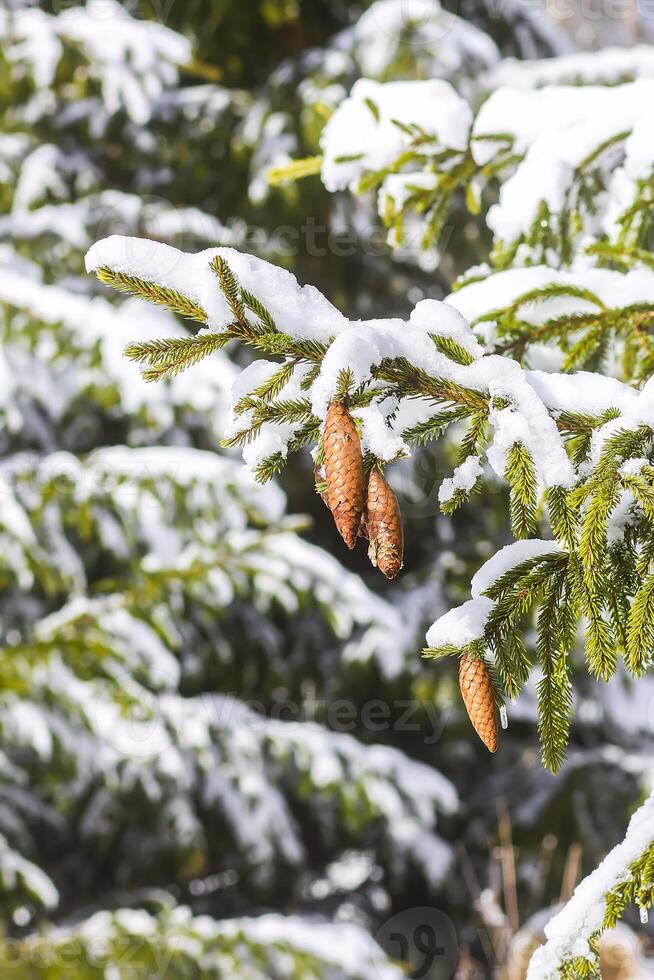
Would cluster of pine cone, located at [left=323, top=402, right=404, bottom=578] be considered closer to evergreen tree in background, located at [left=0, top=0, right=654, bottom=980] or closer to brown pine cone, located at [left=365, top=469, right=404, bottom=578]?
brown pine cone, located at [left=365, top=469, right=404, bottom=578]

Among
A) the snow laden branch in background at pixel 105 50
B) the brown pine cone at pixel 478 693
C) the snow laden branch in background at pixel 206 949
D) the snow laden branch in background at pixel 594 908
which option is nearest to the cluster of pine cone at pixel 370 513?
the brown pine cone at pixel 478 693

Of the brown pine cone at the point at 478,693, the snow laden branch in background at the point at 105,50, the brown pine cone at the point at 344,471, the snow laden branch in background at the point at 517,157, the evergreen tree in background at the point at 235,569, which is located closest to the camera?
the brown pine cone at the point at 344,471

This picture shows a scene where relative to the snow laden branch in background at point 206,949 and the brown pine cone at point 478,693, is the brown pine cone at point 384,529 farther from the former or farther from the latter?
the snow laden branch in background at point 206,949

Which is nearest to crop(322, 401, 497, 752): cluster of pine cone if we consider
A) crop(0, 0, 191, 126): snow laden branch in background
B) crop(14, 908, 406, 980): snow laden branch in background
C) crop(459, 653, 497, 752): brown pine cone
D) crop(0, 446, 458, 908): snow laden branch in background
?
crop(459, 653, 497, 752): brown pine cone

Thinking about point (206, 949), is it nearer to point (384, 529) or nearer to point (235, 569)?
point (235, 569)

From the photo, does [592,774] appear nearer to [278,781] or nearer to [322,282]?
[278,781]

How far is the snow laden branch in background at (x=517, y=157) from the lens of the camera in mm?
1601

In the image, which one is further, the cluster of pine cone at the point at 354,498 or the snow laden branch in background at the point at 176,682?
the snow laden branch in background at the point at 176,682

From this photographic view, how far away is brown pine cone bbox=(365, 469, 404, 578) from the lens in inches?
32.0

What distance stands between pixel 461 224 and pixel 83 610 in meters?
2.19

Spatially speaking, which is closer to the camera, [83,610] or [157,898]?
[83,610]

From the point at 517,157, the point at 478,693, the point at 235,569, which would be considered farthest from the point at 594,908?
the point at 235,569

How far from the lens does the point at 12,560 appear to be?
11.2 feet

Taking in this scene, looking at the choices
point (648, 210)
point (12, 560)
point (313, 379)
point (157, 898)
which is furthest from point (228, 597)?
point (313, 379)
